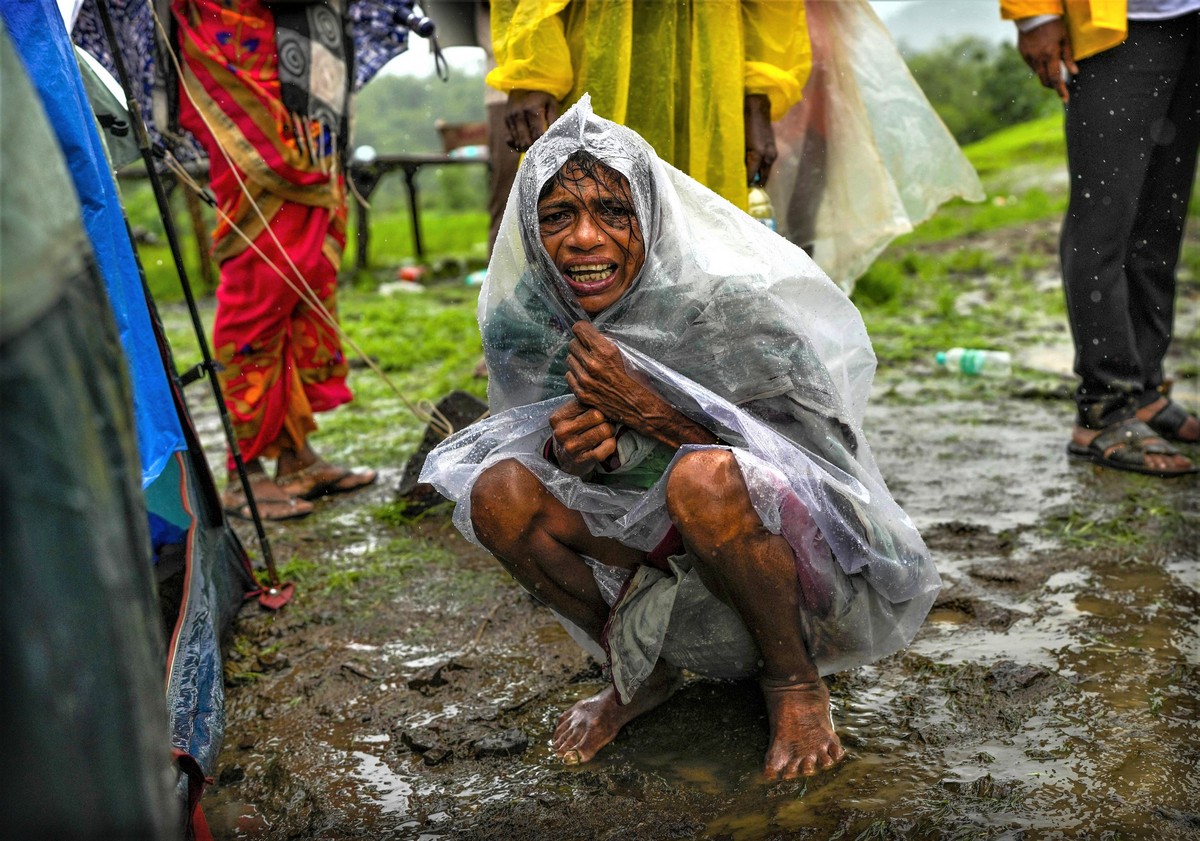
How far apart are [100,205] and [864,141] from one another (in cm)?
213

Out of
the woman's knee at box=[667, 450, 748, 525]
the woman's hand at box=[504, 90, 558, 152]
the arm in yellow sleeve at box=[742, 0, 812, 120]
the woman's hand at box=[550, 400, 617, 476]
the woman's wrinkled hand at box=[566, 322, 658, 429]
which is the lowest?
the woman's knee at box=[667, 450, 748, 525]

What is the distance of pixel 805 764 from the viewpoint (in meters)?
1.91

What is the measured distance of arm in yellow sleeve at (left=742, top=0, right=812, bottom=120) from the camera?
2.81m

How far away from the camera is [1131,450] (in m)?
3.50

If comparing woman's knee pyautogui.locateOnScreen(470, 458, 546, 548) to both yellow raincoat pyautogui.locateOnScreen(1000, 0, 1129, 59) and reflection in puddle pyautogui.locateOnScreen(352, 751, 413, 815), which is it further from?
yellow raincoat pyautogui.locateOnScreen(1000, 0, 1129, 59)

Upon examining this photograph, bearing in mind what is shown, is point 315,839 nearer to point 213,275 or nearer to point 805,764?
point 805,764

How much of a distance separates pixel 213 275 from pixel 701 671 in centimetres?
800

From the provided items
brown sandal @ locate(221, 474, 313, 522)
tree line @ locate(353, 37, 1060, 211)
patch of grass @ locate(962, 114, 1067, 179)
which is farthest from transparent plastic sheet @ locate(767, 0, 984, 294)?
tree line @ locate(353, 37, 1060, 211)

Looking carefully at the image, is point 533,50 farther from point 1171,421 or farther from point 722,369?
point 1171,421

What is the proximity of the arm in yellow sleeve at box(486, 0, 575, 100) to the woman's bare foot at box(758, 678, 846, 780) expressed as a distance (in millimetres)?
1524

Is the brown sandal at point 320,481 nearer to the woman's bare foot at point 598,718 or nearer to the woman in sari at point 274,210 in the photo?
the woman in sari at point 274,210

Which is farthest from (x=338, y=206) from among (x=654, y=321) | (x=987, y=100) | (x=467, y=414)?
(x=987, y=100)

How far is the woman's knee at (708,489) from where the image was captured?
1.81 m

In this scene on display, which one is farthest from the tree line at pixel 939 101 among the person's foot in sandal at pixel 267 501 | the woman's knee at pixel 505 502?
the woman's knee at pixel 505 502
